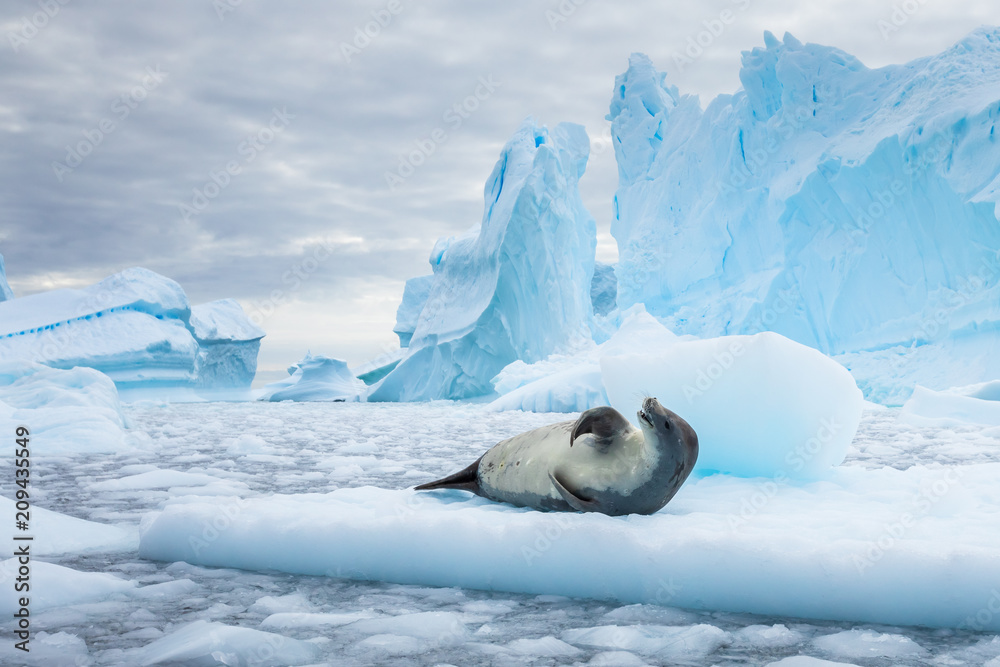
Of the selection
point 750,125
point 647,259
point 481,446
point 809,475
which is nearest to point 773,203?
point 750,125

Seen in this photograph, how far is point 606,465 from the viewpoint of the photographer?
2.55 meters

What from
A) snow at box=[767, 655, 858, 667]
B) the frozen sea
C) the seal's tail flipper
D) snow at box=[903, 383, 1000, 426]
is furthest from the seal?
snow at box=[903, 383, 1000, 426]

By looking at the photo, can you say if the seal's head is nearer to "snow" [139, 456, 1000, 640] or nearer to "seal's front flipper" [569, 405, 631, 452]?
"seal's front flipper" [569, 405, 631, 452]

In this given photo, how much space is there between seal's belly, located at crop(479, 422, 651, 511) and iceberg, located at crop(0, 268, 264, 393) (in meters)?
20.1

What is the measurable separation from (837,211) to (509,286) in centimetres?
784

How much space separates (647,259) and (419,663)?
67.0 ft

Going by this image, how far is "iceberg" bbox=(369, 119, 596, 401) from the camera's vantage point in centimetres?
1722

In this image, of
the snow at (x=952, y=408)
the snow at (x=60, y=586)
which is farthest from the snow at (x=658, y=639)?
the snow at (x=952, y=408)

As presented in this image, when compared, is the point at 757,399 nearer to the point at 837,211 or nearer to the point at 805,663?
the point at 805,663

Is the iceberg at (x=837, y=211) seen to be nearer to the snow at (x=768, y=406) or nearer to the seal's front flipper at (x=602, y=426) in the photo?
the snow at (x=768, y=406)

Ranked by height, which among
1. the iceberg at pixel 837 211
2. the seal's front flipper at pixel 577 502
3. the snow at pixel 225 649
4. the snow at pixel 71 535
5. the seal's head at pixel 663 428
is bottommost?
the snow at pixel 225 649

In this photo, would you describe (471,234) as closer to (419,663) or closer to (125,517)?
(125,517)

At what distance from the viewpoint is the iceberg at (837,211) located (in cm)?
1313

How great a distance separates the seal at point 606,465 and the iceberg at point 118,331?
20311 mm
